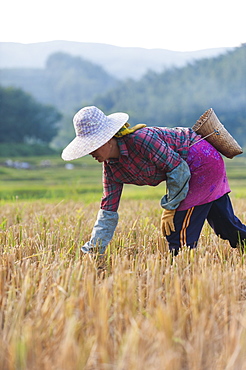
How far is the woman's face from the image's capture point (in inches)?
96.1

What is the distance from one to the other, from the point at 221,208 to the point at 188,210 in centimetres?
25

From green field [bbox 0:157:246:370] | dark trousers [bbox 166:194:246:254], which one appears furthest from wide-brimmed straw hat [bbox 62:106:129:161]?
dark trousers [bbox 166:194:246:254]

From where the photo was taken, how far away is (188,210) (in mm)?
2682

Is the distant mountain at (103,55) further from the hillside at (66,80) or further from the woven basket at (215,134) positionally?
the woven basket at (215,134)

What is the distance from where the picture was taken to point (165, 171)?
2598 millimetres

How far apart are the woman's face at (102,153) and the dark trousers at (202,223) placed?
532 mm

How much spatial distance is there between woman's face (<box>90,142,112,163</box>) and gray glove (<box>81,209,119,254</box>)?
14.9 inches

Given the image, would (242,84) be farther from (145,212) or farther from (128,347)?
(128,347)

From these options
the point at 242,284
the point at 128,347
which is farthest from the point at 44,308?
the point at 242,284

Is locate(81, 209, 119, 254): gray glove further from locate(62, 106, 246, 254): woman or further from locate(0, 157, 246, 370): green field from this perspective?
locate(0, 157, 246, 370): green field

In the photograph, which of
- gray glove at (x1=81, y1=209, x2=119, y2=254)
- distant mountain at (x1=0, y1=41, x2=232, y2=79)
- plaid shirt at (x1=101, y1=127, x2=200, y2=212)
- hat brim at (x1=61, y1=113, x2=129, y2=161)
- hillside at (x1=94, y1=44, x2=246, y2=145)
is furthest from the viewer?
distant mountain at (x1=0, y1=41, x2=232, y2=79)

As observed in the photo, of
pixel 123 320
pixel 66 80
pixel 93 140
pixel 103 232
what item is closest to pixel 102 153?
pixel 93 140

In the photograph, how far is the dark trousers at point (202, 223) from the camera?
2.70 metres

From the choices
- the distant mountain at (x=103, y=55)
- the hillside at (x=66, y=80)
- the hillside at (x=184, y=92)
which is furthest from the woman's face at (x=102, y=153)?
the distant mountain at (x=103, y=55)
